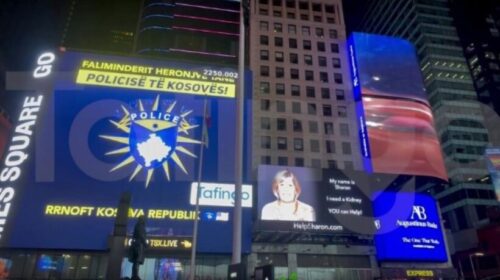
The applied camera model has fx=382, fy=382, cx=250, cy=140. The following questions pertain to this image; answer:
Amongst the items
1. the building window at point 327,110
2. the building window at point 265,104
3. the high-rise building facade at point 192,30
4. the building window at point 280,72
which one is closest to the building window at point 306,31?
the building window at point 280,72

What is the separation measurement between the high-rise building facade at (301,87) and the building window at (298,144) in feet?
0.18

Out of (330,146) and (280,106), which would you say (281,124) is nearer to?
(280,106)

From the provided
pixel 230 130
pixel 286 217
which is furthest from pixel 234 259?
pixel 230 130

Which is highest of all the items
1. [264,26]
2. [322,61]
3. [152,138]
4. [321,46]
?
[264,26]

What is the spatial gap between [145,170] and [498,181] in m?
41.7

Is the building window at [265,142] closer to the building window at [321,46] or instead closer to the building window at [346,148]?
the building window at [346,148]

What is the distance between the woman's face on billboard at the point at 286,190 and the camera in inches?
1291

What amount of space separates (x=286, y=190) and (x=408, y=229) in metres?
12.4

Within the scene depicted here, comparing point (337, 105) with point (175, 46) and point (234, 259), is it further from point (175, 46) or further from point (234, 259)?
point (234, 259)

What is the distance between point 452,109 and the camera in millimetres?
86562

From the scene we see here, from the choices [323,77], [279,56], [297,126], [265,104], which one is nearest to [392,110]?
[297,126]

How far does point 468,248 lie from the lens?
5228cm

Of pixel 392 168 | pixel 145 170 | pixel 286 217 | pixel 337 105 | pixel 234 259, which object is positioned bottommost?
pixel 234 259

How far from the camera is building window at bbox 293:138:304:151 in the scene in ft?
172
